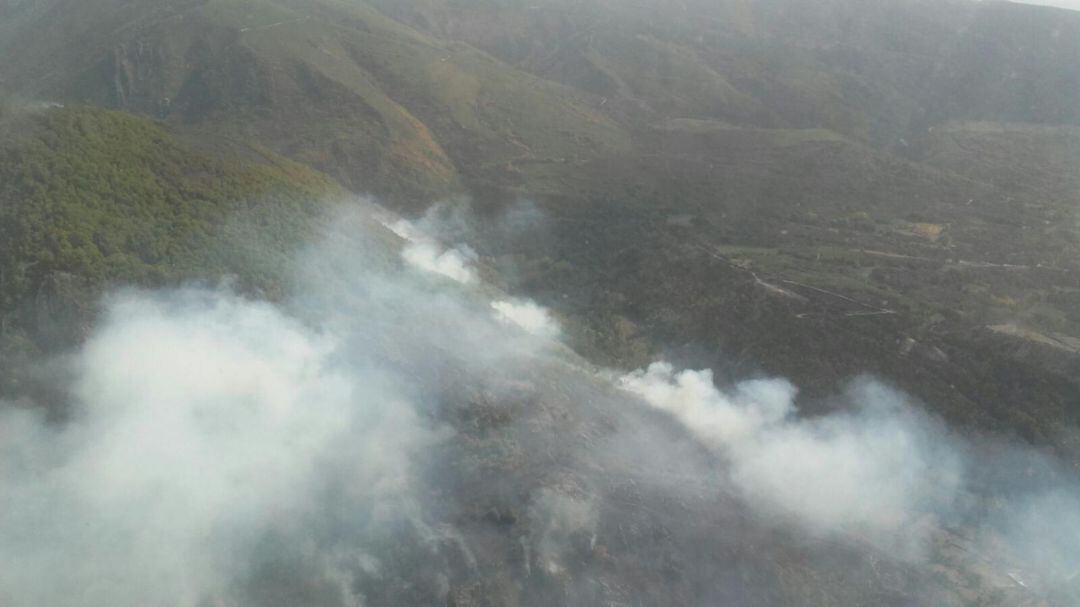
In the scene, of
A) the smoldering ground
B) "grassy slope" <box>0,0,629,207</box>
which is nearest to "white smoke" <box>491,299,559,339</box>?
the smoldering ground

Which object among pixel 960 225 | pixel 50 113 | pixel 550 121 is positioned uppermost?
pixel 50 113

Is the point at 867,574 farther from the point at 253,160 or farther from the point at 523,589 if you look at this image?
the point at 253,160

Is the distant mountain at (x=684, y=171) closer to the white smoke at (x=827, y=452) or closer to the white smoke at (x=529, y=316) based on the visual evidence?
the white smoke at (x=529, y=316)

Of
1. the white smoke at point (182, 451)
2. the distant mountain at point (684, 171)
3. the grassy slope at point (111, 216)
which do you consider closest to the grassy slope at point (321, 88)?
the distant mountain at point (684, 171)

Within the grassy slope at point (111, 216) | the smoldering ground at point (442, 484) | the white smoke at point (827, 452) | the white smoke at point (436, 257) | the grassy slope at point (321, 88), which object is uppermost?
the grassy slope at point (111, 216)

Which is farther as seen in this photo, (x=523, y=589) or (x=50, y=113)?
(x=50, y=113)

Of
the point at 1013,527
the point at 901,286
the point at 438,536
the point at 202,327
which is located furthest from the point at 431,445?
the point at 901,286
